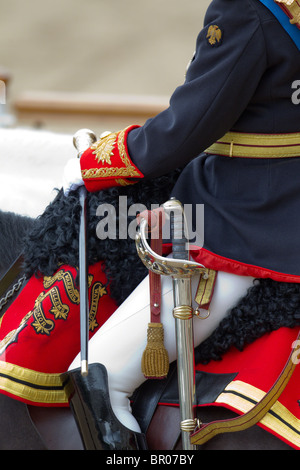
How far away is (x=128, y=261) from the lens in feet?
5.19

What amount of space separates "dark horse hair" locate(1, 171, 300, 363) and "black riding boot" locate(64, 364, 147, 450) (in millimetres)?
216

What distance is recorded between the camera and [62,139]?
2.39m

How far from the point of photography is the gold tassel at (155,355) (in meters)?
1.48

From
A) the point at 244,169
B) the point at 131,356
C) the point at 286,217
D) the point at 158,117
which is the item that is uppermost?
the point at 158,117

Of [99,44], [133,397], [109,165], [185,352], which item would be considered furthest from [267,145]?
[99,44]

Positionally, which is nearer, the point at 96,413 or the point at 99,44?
the point at 96,413

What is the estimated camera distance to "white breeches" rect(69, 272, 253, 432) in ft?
4.93

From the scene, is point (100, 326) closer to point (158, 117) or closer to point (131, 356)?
point (131, 356)

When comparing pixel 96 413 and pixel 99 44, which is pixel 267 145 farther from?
pixel 99 44

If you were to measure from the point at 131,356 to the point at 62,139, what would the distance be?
3.52 feet

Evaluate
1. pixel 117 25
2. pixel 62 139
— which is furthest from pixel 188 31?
pixel 62 139

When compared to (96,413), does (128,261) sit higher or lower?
higher

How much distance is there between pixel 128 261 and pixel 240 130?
1.21 ft
